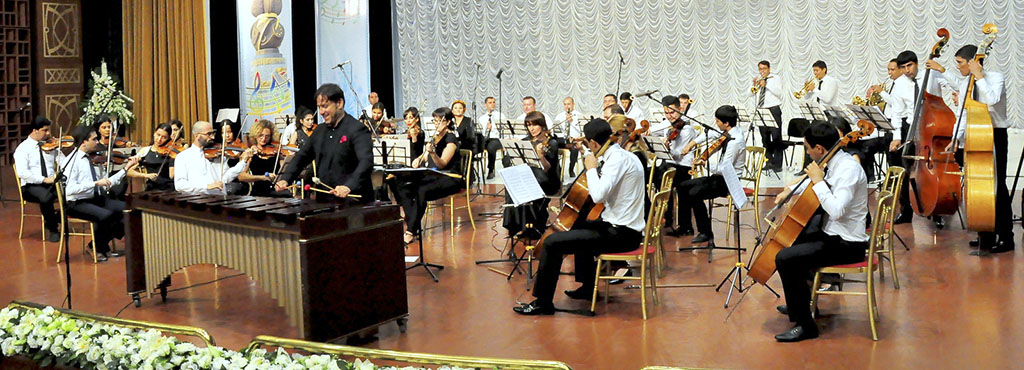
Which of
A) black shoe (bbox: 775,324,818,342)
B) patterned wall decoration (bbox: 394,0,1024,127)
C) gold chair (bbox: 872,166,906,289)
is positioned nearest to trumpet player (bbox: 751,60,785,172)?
patterned wall decoration (bbox: 394,0,1024,127)

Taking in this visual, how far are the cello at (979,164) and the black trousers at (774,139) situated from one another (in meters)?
5.57

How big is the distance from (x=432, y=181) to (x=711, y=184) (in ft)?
7.83

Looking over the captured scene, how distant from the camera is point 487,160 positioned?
13.2 m

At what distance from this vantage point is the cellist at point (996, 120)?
666 cm

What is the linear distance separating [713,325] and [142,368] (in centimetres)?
319

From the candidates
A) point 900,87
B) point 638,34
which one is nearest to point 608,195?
point 900,87

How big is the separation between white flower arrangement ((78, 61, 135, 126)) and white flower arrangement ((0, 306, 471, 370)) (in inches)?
474

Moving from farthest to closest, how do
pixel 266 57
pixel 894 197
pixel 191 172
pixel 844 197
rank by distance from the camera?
pixel 266 57 → pixel 191 172 → pixel 894 197 → pixel 844 197

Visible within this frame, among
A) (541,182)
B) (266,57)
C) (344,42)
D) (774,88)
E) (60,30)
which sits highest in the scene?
(60,30)

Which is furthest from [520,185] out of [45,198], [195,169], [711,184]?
[45,198]

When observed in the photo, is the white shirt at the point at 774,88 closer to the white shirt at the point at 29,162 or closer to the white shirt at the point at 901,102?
the white shirt at the point at 901,102

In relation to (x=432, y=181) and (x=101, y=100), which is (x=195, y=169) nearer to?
(x=432, y=181)

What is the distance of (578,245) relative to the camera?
5.47 m

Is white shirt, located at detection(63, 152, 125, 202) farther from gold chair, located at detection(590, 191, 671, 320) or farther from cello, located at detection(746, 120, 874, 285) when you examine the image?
cello, located at detection(746, 120, 874, 285)
